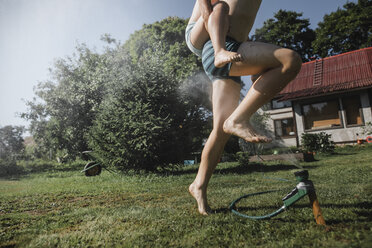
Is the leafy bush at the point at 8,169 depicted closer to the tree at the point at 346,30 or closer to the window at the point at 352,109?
the window at the point at 352,109

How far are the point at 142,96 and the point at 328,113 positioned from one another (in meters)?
12.0

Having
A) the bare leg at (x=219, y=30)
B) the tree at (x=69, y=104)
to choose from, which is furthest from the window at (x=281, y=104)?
the bare leg at (x=219, y=30)

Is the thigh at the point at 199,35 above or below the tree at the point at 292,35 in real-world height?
below

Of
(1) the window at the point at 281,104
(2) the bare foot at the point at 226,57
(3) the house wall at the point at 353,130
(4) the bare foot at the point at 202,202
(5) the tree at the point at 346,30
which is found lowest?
(4) the bare foot at the point at 202,202

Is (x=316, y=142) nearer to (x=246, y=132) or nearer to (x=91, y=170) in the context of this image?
(x=91, y=170)

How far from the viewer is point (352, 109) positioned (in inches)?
512

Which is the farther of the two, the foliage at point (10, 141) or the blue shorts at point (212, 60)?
the foliage at point (10, 141)

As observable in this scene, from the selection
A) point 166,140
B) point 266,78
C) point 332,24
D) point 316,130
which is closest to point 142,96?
point 166,140

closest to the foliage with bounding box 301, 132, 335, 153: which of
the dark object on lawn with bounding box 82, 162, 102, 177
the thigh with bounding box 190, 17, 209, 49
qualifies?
the dark object on lawn with bounding box 82, 162, 102, 177

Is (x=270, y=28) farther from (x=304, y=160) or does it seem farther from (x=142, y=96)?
(x=142, y=96)

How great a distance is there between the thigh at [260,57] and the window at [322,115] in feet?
46.1

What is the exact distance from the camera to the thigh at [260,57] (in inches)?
54.3

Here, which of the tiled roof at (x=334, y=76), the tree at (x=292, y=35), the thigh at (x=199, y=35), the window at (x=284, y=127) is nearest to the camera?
the thigh at (x=199, y=35)

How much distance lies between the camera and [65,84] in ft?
52.6
